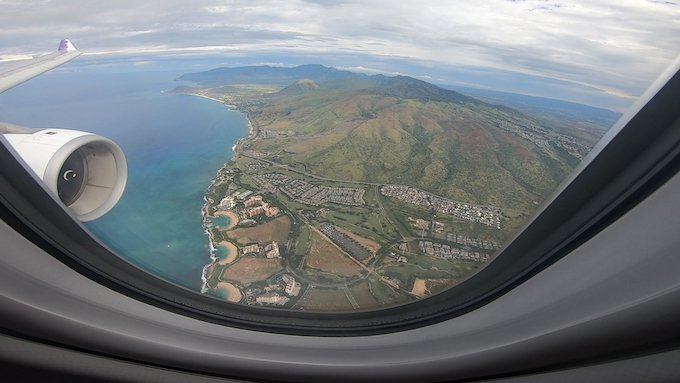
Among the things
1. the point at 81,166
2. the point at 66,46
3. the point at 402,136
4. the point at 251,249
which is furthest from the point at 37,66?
the point at 402,136

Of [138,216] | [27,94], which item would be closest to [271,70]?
[138,216]

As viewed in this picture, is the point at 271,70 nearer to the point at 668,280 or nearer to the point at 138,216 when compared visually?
the point at 138,216

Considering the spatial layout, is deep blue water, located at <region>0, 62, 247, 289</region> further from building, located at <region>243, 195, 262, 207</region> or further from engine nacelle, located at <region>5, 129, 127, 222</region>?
building, located at <region>243, 195, 262, 207</region>

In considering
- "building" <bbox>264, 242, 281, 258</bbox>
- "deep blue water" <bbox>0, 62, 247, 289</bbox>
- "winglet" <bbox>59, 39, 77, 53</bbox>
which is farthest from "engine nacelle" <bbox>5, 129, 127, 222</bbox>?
"building" <bbox>264, 242, 281, 258</bbox>

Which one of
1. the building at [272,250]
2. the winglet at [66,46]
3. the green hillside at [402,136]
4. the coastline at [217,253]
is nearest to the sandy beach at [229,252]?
the coastline at [217,253]

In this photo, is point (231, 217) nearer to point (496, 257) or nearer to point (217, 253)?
point (217, 253)

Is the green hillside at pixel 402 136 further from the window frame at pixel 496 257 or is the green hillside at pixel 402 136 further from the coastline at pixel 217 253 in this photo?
the coastline at pixel 217 253
